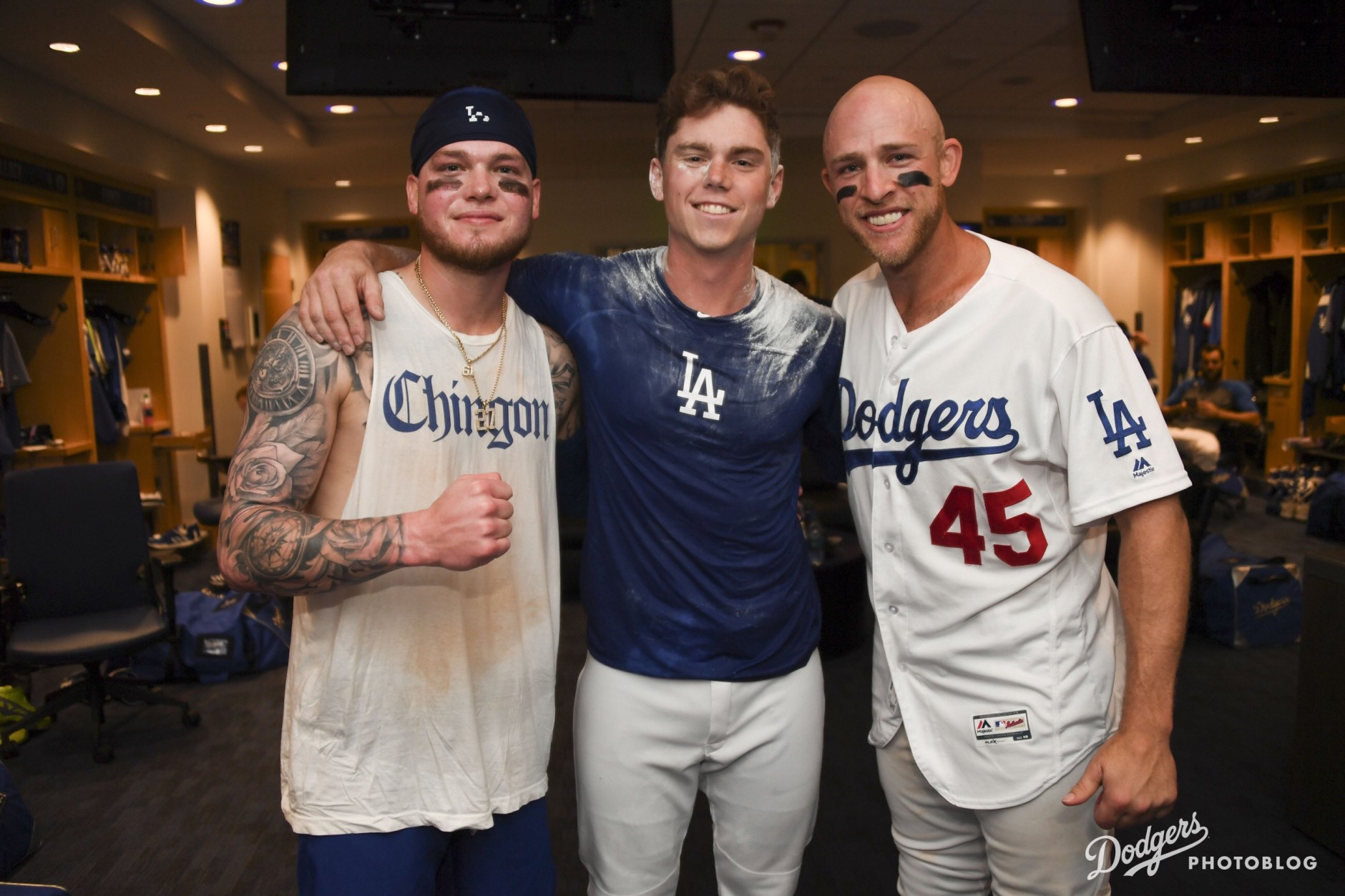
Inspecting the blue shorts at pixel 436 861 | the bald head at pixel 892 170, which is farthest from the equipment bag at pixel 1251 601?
the blue shorts at pixel 436 861

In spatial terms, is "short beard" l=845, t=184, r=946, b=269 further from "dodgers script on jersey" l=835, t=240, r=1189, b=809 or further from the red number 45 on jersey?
the red number 45 on jersey

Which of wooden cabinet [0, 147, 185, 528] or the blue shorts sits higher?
wooden cabinet [0, 147, 185, 528]

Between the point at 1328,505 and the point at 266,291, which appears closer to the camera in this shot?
the point at 1328,505

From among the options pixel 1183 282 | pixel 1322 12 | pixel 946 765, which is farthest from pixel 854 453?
pixel 1183 282

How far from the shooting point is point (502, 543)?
1218 millimetres

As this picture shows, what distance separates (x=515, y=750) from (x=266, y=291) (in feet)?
29.6

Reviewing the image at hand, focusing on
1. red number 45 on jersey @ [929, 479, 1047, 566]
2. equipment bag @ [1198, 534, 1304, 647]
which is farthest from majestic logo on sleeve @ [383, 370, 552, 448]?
equipment bag @ [1198, 534, 1304, 647]

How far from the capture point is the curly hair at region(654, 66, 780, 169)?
5.31ft

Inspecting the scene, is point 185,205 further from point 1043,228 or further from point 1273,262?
point 1273,262

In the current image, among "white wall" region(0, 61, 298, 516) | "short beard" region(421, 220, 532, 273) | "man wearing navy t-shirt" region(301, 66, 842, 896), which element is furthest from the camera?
"white wall" region(0, 61, 298, 516)

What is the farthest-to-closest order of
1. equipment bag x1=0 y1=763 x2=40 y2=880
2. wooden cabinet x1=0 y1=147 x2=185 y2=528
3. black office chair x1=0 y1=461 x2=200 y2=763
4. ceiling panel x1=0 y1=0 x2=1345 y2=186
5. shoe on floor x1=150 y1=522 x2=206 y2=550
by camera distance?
1. shoe on floor x1=150 y1=522 x2=206 y2=550
2. wooden cabinet x1=0 y1=147 x2=185 y2=528
3. ceiling panel x1=0 y1=0 x2=1345 y2=186
4. black office chair x1=0 y1=461 x2=200 y2=763
5. equipment bag x1=0 y1=763 x2=40 y2=880

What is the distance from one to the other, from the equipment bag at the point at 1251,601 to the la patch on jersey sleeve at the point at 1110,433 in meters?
3.54

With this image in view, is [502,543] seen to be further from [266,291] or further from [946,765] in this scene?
[266,291]

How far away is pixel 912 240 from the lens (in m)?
1.54
